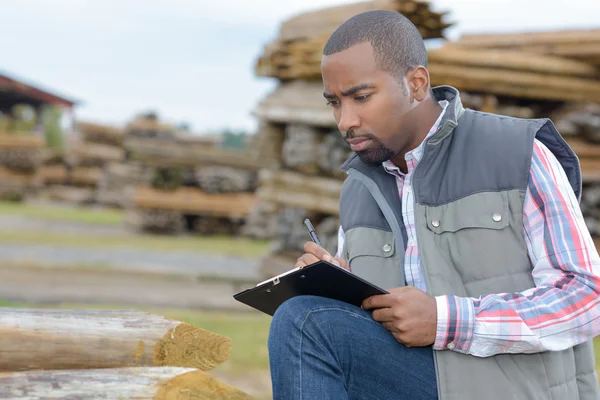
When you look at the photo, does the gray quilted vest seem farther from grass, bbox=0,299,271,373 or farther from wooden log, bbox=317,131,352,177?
wooden log, bbox=317,131,352,177

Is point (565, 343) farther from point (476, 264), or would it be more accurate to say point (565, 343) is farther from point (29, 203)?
point (29, 203)

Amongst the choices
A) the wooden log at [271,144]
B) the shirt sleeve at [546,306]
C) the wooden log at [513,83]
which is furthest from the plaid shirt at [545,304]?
the wooden log at [271,144]

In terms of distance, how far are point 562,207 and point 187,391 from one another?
4.58 ft

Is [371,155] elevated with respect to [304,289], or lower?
elevated

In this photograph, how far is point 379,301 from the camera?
2.62m

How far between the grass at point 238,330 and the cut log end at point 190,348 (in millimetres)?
2685

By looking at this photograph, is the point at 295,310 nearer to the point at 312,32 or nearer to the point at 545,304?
the point at 545,304

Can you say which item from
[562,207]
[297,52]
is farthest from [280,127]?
[562,207]

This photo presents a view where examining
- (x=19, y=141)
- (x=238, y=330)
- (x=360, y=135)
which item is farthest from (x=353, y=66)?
(x=19, y=141)

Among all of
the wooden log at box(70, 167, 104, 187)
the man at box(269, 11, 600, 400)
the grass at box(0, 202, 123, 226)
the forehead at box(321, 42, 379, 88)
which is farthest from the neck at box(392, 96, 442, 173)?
the wooden log at box(70, 167, 104, 187)

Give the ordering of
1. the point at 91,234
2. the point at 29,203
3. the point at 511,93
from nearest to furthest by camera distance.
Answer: the point at 511,93 → the point at 91,234 → the point at 29,203

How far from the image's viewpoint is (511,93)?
7879mm

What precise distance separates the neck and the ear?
1.7 inches

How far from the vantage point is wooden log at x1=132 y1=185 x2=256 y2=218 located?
15531mm
